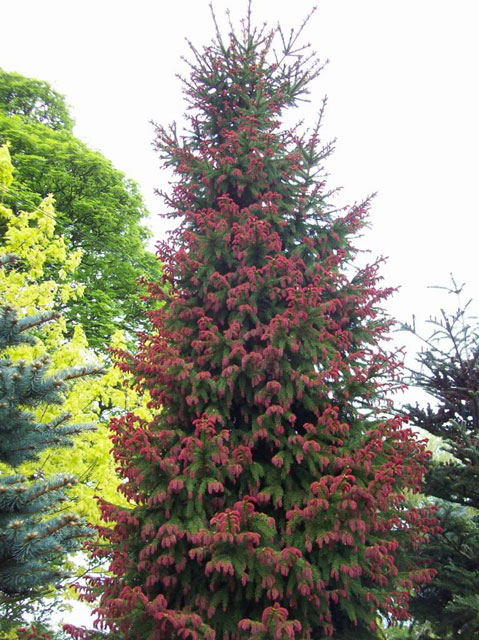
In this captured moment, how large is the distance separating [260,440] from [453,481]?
6.66ft

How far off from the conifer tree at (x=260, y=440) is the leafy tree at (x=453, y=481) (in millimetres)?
379

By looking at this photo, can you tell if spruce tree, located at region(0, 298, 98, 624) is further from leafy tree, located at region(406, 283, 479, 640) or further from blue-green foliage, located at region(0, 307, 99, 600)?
leafy tree, located at region(406, 283, 479, 640)

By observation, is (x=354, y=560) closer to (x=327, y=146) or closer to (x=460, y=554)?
(x=460, y=554)

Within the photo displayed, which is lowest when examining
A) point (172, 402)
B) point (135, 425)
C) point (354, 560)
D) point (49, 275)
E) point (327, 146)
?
point (354, 560)

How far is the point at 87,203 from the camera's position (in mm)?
13062

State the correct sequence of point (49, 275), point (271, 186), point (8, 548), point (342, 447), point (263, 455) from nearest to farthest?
point (8, 548), point (342, 447), point (263, 455), point (271, 186), point (49, 275)

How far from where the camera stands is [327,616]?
13.2 ft

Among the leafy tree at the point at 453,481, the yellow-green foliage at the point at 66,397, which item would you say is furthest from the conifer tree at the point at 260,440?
the yellow-green foliage at the point at 66,397

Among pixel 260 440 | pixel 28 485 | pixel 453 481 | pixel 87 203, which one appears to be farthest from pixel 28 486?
pixel 87 203

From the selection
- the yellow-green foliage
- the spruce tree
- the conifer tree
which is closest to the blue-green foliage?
the spruce tree

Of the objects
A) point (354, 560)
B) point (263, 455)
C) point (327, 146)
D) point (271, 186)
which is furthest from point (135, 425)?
point (327, 146)

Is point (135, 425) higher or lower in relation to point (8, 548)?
higher

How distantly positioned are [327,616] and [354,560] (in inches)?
20.2

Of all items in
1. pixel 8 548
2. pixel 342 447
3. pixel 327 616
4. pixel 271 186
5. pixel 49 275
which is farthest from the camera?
pixel 49 275
